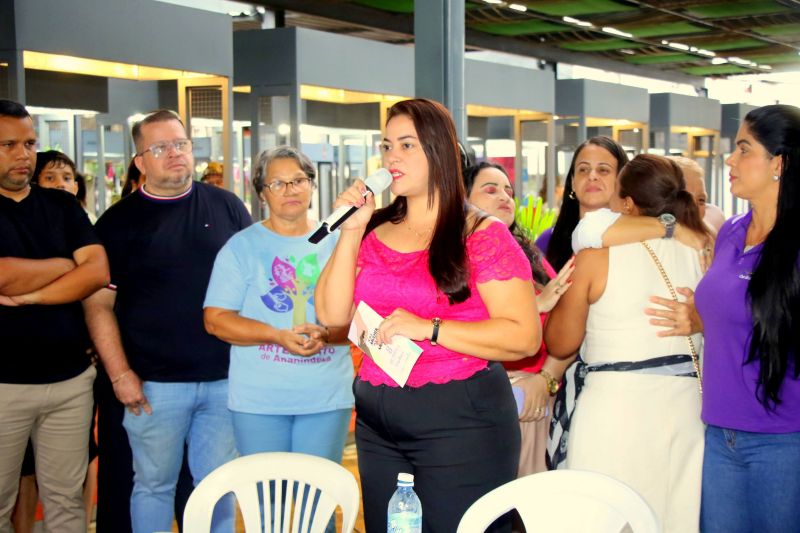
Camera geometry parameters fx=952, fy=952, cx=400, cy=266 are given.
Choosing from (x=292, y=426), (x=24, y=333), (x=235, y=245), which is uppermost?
(x=235, y=245)

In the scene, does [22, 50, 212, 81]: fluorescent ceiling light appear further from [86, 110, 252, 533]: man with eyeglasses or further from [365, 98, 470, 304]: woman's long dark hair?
[365, 98, 470, 304]: woman's long dark hair

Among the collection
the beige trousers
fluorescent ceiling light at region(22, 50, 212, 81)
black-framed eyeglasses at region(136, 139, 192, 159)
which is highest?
fluorescent ceiling light at region(22, 50, 212, 81)

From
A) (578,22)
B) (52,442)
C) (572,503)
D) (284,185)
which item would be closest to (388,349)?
(572,503)

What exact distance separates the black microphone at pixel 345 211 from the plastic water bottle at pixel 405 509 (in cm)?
60

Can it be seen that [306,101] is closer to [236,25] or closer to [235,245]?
[236,25]

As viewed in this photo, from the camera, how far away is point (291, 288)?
326 cm

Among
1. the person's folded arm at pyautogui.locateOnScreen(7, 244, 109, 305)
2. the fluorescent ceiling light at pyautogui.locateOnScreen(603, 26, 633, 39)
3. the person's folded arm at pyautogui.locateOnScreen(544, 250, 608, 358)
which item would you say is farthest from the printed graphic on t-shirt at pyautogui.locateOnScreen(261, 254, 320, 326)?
the fluorescent ceiling light at pyautogui.locateOnScreen(603, 26, 633, 39)

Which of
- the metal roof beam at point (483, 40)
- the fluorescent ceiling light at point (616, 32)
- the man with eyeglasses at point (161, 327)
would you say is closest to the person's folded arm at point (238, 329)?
the man with eyeglasses at point (161, 327)

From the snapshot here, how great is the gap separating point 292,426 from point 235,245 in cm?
65

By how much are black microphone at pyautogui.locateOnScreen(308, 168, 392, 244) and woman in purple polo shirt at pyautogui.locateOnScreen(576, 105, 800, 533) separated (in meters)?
0.92

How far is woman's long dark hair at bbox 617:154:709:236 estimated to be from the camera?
9.05 feet

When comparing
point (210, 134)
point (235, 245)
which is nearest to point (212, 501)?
point (235, 245)

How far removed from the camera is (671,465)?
2688 millimetres

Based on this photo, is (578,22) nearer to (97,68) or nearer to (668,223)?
(97,68)
